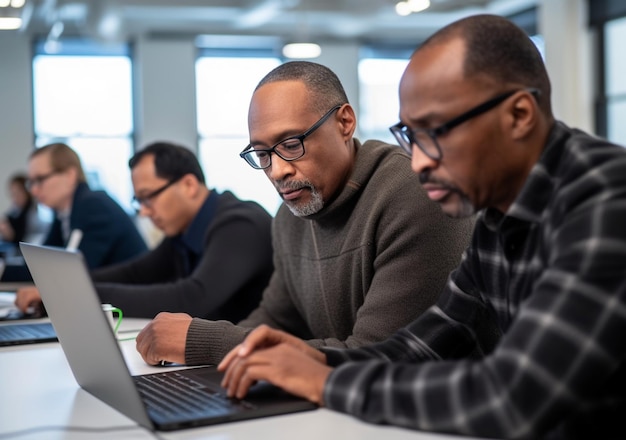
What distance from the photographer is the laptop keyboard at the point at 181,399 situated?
121 centimetres

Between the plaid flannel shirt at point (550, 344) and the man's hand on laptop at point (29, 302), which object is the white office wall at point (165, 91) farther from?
the plaid flannel shirt at point (550, 344)

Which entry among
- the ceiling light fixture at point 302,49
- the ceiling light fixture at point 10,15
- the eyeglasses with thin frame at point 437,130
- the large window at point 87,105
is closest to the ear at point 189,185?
the eyeglasses with thin frame at point 437,130

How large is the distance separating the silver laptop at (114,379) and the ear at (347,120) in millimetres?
749

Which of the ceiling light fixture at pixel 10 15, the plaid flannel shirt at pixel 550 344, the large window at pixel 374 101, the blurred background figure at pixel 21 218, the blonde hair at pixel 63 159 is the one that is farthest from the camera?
the large window at pixel 374 101

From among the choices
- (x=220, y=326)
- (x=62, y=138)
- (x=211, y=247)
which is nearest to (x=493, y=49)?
(x=220, y=326)

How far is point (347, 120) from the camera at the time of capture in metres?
2.01

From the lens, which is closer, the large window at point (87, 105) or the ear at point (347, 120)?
the ear at point (347, 120)

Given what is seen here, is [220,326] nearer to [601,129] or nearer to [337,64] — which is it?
[601,129]

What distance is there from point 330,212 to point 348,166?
121 millimetres

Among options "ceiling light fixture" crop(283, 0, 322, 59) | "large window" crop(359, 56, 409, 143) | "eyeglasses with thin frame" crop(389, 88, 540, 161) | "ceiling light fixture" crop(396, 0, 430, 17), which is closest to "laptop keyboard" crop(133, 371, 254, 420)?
"eyeglasses with thin frame" crop(389, 88, 540, 161)

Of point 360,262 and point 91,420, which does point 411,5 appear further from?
point 91,420

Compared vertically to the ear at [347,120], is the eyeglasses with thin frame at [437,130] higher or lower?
lower

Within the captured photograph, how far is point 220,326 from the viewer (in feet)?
5.60

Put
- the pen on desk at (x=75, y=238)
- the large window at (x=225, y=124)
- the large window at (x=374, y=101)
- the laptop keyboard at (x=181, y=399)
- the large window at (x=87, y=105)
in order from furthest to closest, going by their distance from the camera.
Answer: the large window at (x=374, y=101) < the large window at (x=225, y=124) < the large window at (x=87, y=105) < the pen on desk at (x=75, y=238) < the laptop keyboard at (x=181, y=399)
